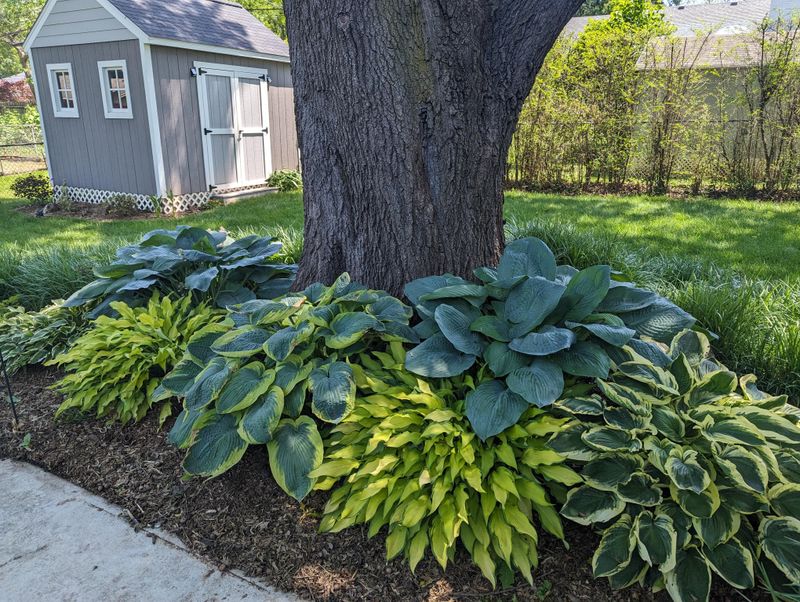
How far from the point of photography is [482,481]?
1878mm

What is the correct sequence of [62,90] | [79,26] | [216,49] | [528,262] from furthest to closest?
1. [62,90]
2. [216,49]
3. [79,26]
4. [528,262]

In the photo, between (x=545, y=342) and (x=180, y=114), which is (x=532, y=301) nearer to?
(x=545, y=342)

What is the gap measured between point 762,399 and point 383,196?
1.70 metres

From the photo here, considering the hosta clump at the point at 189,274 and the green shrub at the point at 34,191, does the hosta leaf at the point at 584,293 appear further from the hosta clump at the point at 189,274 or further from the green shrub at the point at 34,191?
the green shrub at the point at 34,191

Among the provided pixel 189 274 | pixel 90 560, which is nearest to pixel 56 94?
pixel 189 274

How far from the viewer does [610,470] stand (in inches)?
71.1

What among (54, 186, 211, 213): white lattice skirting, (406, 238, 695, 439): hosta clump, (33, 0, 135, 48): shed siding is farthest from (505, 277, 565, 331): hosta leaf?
(33, 0, 135, 48): shed siding

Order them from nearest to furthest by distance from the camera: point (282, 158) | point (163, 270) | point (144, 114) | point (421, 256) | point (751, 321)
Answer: point (421, 256), point (751, 321), point (163, 270), point (144, 114), point (282, 158)

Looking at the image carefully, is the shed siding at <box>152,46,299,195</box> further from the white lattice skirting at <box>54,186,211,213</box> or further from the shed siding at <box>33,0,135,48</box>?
the shed siding at <box>33,0,135,48</box>

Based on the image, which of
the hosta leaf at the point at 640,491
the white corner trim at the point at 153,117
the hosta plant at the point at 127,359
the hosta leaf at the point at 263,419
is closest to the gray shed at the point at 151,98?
the white corner trim at the point at 153,117

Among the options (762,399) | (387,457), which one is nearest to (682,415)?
(762,399)

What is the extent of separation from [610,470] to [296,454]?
1.06 meters

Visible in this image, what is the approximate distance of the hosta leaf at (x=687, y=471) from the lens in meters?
1.60

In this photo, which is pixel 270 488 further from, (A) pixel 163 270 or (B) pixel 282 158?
(B) pixel 282 158
